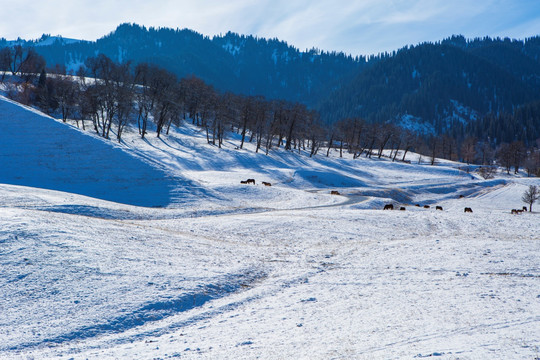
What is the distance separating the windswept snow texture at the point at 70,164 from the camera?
3659cm

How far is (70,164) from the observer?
40.3 meters

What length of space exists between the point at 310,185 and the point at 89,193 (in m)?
36.3

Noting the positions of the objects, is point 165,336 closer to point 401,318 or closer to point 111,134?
point 401,318

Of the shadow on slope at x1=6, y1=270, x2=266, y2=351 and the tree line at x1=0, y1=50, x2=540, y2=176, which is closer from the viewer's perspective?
the shadow on slope at x1=6, y1=270, x2=266, y2=351

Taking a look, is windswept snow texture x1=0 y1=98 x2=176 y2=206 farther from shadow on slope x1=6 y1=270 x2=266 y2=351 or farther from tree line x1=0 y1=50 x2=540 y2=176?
shadow on slope x1=6 y1=270 x2=266 y2=351

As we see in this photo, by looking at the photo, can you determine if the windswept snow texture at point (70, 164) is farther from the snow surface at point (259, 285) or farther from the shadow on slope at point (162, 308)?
the shadow on slope at point (162, 308)

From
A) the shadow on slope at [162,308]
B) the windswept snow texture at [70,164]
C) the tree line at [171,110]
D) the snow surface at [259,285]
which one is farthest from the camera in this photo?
the tree line at [171,110]

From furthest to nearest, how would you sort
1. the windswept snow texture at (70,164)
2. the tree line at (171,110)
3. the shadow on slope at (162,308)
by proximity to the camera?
the tree line at (171,110), the windswept snow texture at (70,164), the shadow on slope at (162,308)

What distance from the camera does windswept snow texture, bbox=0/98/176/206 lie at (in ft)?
120

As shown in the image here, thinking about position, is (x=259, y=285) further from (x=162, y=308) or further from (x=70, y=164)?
(x=70, y=164)

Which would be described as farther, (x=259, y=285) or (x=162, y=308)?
(x=259, y=285)

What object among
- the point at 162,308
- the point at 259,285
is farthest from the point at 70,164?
the point at 162,308

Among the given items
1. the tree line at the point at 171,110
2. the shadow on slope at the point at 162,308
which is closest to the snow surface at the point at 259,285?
the shadow on slope at the point at 162,308

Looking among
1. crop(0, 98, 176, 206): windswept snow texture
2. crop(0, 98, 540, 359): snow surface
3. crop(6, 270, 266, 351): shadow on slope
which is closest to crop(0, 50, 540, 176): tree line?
crop(0, 98, 176, 206): windswept snow texture
